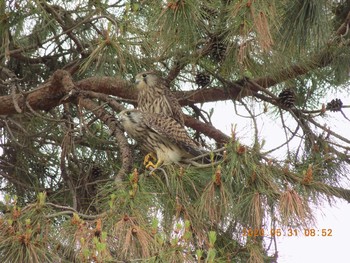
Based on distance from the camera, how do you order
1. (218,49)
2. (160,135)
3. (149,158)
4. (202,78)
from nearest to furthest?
(218,49), (160,135), (149,158), (202,78)

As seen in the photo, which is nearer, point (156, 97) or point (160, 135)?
point (160, 135)

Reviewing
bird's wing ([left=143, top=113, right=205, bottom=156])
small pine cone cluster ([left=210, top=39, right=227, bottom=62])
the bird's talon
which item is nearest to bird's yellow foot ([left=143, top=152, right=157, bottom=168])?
the bird's talon

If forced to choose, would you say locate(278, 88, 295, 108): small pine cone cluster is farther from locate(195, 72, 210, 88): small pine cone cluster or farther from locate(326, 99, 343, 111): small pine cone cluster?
locate(195, 72, 210, 88): small pine cone cluster

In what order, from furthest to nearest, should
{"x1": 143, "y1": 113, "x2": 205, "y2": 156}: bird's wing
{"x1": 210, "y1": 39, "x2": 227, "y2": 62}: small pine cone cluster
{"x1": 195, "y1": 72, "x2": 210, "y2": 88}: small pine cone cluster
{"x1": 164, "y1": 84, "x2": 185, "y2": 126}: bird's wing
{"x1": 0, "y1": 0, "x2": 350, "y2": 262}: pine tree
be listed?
{"x1": 164, "y1": 84, "x2": 185, "y2": 126}: bird's wing < {"x1": 195, "y1": 72, "x2": 210, "y2": 88}: small pine cone cluster < {"x1": 143, "y1": 113, "x2": 205, "y2": 156}: bird's wing < {"x1": 210, "y1": 39, "x2": 227, "y2": 62}: small pine cone cluster < {"x1": 0, "y1": 0, "x2": 350, "y2": 262}: pine tree

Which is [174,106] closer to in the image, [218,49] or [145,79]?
[145,79]

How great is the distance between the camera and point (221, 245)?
12.1ft

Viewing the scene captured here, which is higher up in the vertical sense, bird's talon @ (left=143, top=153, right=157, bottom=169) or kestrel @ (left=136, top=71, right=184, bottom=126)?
kestrel @ (left=136, top=71, right=184, bottom=126)

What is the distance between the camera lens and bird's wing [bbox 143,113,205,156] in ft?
14.5

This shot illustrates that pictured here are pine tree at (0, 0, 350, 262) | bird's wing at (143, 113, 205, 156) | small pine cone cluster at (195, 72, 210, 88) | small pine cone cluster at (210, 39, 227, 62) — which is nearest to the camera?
pine tree at (0, 0, 350, 262)

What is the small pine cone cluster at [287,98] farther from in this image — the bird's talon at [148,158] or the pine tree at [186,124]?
the bird's talon at [148,158]

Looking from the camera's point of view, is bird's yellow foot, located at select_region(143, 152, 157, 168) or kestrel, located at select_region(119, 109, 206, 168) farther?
bird's yellow foot, located at select_region(143, 152, 157, 168)

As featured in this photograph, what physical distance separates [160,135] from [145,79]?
451mm

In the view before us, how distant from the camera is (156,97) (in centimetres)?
507

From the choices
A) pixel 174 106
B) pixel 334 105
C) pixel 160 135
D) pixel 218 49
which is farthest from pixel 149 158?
pixel 334 105
